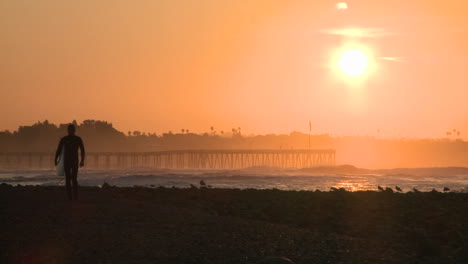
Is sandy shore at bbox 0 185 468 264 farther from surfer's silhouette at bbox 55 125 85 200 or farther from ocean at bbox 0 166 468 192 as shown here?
ocean at bbox 0 166 468 192

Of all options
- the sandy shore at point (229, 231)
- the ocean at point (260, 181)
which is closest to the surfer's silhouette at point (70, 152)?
the sandy shore at point (229, 231)

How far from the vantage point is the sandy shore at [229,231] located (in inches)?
455

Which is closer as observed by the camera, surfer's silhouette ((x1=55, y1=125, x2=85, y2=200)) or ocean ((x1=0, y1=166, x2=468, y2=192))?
surfer's silhouette ((x1=55, y1=125, x2=85, y2=200))

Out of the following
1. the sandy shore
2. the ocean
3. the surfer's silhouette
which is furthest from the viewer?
the ocean

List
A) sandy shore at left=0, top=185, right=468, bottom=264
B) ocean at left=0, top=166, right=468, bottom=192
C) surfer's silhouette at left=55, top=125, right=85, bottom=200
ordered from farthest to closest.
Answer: ocean at left=0, top=166, right=468, bottom=192, surfer's silhouette at left=55, top=125, right=85, bottom=200, sandy shore at left=0, top=185, right=468, bottom=264

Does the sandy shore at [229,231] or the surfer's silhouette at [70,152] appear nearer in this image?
the sandy shore at [229,231]

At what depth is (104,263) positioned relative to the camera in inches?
420

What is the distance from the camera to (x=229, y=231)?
13.6 meters

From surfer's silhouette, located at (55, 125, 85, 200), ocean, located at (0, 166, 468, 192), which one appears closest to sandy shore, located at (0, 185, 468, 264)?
surfer's silhouette, located at (55, 125, 85, 200)

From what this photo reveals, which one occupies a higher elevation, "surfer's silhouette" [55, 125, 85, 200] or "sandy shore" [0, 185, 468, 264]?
"surfer's silhouette" [55, 125, 85, 200]

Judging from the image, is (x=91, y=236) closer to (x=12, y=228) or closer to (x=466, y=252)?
(x=12, y=228)

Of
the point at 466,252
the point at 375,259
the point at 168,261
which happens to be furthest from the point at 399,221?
the point at 168,261

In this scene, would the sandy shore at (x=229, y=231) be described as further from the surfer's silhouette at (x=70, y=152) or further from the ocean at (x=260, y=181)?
the ocean at (x=260, y=181)

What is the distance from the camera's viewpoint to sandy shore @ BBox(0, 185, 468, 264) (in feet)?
37.9
